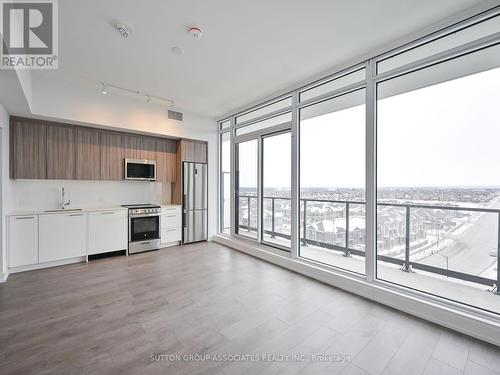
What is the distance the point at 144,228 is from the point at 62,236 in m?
1.37

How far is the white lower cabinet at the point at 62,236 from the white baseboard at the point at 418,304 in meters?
3.88

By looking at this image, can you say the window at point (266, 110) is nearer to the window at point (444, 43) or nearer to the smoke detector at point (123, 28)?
the window at point (444, 43)

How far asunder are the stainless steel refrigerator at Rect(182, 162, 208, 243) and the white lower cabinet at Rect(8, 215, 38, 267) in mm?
2643

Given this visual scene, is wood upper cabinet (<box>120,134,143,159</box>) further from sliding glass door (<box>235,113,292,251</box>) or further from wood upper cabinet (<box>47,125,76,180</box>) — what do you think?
sliding glass door (<box>235,113,292,251</box>)

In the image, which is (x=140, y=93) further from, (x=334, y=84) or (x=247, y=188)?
Answer: (x=334, y=84)

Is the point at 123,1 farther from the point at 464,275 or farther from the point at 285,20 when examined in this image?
the point at 464,275

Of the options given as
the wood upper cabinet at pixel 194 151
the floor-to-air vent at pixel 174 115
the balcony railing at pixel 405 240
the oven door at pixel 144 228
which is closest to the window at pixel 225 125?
the wood upper cabinet at pixel 194 151

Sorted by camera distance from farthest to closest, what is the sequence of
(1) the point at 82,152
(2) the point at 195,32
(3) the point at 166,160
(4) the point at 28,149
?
(3) the point at 166,160
(1) the point at 82,152
(4) the point at 28,149
(2) the point at 195,32

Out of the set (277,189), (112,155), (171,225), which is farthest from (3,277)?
(277,189)

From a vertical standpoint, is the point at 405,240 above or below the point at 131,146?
below

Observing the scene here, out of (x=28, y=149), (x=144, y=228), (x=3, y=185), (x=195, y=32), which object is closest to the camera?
(x=195, y=32)

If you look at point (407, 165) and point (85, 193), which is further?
point (85, 193)

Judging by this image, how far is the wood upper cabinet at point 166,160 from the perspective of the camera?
17.7 ft

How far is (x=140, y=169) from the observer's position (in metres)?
5.09
